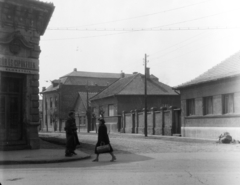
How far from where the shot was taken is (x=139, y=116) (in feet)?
133

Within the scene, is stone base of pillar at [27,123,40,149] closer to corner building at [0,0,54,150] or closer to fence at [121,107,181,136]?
corner building at [0,0,54,150]

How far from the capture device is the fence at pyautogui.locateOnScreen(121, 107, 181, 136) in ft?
108

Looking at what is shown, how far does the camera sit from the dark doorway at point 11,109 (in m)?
15.4

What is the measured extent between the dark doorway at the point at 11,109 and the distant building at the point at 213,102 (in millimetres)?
13951

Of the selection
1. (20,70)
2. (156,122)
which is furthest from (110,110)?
(20,70)

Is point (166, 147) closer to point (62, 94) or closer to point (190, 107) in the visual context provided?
point (190, 107)

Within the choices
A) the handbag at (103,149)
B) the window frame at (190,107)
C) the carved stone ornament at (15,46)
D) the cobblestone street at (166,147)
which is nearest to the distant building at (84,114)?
the window frame at (190,107)

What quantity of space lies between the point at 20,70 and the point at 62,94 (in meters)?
60.8

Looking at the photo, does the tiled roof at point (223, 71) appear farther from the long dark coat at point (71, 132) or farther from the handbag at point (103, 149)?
the handbag at point (103, 149)

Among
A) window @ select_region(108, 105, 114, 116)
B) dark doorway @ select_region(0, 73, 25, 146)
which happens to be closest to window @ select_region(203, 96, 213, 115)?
dark doorway @ select_region(0, 73, 25, 146)

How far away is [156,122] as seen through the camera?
3662 centimetres

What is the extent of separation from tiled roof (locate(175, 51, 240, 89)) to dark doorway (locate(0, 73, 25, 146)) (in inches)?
549

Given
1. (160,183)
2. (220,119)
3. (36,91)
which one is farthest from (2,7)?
(220,119)

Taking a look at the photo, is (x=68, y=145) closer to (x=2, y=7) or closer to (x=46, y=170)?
(x=46, y=170)
